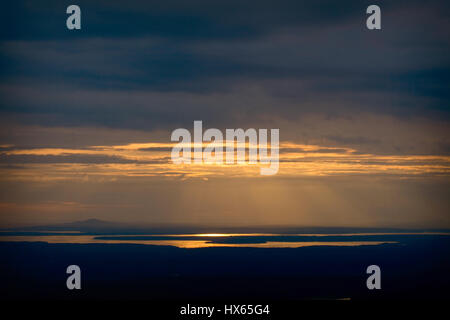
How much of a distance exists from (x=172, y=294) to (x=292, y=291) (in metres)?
27.0

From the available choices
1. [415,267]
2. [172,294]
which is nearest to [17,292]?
[172,294]

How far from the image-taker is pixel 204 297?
12088 cm

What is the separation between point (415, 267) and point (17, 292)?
116 meters

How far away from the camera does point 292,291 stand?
12612 centimetres

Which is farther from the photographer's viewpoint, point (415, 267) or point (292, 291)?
point (415, 267)
